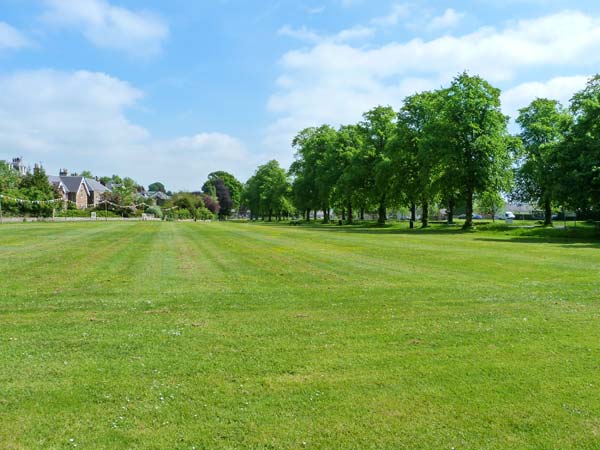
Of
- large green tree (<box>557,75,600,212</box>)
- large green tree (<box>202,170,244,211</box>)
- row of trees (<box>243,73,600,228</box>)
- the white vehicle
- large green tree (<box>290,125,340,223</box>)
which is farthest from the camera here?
large green tree (<box>202,170,244,211</box>)

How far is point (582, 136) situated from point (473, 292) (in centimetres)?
3619

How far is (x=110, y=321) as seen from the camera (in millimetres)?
8797

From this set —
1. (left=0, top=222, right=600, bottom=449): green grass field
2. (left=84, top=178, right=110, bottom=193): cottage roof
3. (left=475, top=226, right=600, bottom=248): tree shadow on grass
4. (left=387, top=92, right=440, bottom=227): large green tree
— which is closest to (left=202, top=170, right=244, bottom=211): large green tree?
(left=84, top=178, right=110, bottom=193): cottage roof

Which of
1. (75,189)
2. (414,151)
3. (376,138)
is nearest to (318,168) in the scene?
(376,138)

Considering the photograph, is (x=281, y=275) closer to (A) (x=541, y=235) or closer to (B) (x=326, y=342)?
(B) (x=326, y=342)

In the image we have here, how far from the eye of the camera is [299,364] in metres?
6.52

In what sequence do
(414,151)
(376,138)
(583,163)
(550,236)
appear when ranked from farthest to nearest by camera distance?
(376,138) < (414,151) < (550,236) < (583,163)

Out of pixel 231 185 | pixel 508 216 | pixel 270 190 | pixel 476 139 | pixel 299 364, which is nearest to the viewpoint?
pixel 299 364

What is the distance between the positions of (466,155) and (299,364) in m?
48.7

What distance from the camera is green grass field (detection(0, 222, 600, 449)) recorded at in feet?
15.4

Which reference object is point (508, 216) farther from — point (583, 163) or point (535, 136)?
point (583, 163)

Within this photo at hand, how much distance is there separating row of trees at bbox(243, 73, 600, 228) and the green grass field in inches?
1252

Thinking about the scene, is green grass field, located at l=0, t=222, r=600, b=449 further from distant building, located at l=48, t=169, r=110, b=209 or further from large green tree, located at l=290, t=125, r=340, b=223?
distant building, located at l=48, t=169, r=110, b=209

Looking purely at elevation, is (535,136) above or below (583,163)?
above
